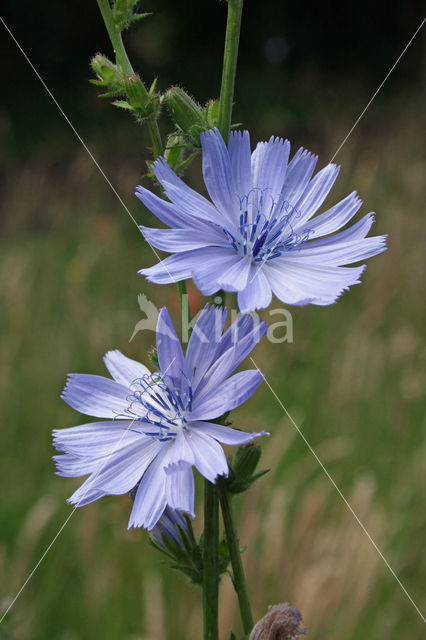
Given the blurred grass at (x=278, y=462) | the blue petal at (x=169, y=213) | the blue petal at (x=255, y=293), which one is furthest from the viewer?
the blurred grass at (x=278, y=462)

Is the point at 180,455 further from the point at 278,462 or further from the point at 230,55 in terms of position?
the point at 278,462

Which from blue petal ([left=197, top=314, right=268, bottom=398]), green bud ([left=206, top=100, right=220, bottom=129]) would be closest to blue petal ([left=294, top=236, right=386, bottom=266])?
blue petal ([left=197, top=314, right=268, bottom=398])

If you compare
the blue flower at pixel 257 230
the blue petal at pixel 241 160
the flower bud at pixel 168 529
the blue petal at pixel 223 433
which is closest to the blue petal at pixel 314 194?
the blue flower at pixel 257 230

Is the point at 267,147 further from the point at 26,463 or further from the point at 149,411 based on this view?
the point at 26,463

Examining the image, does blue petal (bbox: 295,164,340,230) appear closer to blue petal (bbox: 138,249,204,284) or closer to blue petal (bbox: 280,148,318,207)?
blue petal (bbox: 280,148,318,207)

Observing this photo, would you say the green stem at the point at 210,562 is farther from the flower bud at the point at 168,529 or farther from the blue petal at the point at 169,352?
the blue petal at the point at 169,352

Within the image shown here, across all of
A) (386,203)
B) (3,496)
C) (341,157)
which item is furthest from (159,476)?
(341,157)
